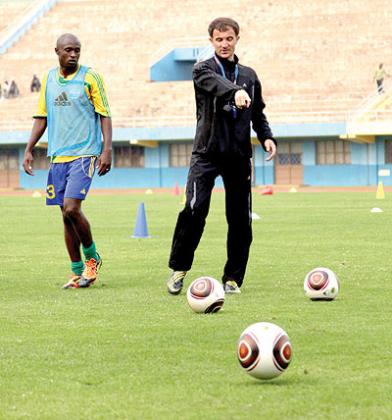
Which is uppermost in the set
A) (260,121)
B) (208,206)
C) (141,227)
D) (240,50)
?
(240,50)

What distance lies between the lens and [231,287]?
11180 mm

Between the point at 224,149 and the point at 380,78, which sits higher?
the point at 380,78

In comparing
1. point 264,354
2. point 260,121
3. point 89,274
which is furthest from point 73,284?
point 264,354

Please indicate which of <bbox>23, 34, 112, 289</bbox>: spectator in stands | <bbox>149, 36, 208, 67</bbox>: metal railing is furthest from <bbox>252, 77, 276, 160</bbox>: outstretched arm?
<bbox>149, 36, 208, 67</bbox>: metal railing

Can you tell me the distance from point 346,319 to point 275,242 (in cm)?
950

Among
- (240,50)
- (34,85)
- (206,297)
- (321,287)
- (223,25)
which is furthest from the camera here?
(34,85)

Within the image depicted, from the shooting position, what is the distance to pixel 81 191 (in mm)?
11641

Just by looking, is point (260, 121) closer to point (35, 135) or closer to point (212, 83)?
point (212, 83)

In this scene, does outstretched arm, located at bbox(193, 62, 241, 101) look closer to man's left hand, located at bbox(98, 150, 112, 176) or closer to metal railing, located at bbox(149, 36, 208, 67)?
man's left hand, located at bbox(98, 150, 112, 176)

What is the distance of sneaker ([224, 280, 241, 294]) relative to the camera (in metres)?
11.1

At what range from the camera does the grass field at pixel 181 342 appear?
6.02 m

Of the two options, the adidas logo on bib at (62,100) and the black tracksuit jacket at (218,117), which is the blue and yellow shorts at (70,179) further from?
the black tracksuit jacket at (218,117)

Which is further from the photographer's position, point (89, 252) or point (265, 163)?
point (265, 163)

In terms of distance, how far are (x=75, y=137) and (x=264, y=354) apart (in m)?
5.74
